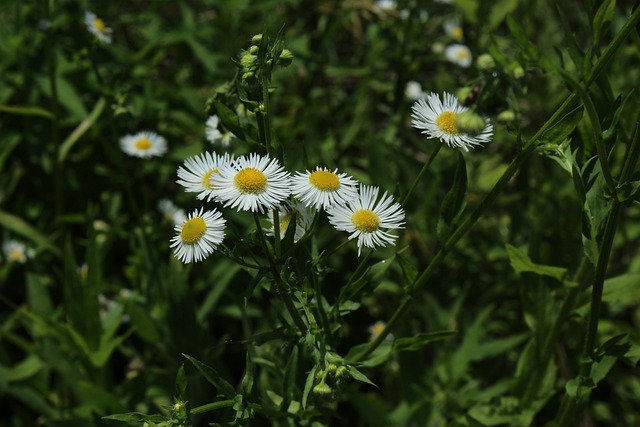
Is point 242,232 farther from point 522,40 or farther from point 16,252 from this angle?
point 522,40

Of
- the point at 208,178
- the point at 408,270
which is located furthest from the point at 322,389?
the point at 208,178

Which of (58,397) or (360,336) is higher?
(360,336)

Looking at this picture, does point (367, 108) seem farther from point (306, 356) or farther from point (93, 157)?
point (306, 356)

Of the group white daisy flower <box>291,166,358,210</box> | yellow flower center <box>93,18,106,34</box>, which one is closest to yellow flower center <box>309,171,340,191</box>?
white daisy flower <box>291,166,358,210</box>

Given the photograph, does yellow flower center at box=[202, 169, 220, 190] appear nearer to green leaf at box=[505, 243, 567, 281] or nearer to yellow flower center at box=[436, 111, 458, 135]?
yellow flower center at box=[436, 111, 458, 135]

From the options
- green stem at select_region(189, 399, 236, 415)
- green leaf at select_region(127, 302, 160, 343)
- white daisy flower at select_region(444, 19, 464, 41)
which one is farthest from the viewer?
white daisy flower at select_region(444, 19, 464, 41)

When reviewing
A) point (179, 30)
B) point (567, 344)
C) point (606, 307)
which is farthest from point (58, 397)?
point (606, 307)
